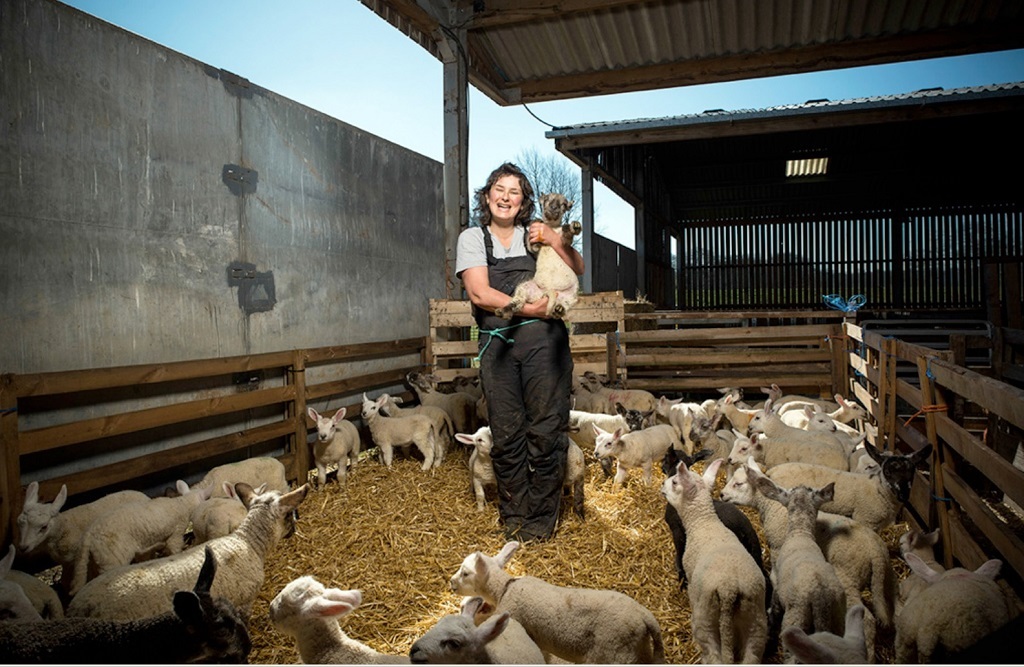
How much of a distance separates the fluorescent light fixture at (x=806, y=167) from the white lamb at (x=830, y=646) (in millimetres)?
18387

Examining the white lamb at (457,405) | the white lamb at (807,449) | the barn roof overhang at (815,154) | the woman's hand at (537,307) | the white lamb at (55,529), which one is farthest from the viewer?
the barn roof overhang at (815,154)

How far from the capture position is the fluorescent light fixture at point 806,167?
60.2 feet

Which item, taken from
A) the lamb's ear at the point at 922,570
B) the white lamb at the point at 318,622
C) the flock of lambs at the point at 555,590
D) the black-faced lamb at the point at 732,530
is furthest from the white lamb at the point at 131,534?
the lamb's ear at the point at 922,570

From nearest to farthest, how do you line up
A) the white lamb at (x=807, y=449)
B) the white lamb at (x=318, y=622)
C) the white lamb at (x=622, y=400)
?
1. the white lamb at (x=318, y=622)
2. the white lamb at (x=807, y=449)
3. the white lamb at (x=622, y=400)

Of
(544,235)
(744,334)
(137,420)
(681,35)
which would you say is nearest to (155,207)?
(137,420)

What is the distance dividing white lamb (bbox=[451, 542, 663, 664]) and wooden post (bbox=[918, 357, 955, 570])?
214 cm

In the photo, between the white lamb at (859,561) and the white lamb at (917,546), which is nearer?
the white lamb at (859,561)

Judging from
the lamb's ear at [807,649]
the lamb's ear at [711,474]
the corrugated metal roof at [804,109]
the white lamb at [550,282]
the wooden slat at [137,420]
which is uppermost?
the corrugated metal roof at [804,109]

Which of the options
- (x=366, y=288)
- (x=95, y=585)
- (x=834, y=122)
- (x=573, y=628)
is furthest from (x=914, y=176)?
(x=95, y=585)

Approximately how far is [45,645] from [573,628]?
201cm

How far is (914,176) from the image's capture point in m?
18.9

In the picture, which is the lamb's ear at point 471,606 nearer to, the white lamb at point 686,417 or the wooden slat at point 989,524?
the wooden slat at point 989,524

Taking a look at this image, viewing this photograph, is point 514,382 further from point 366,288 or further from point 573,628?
point 366,288

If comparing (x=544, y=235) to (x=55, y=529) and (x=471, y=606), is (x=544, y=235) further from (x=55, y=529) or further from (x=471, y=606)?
(x=55, y=529)
